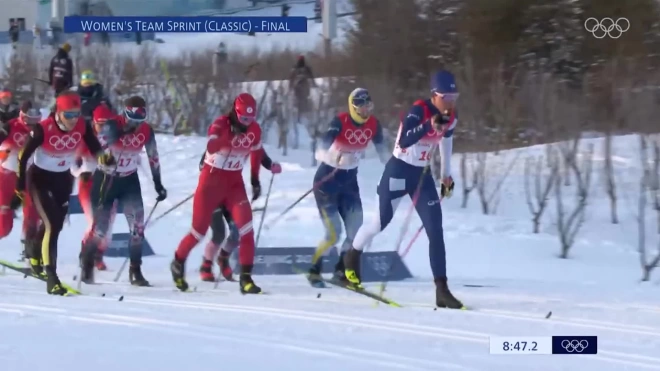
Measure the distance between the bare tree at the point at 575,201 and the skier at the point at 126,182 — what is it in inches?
184

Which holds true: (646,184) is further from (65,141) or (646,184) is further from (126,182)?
(65,141)

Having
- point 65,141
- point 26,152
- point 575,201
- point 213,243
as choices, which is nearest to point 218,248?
point 213,243

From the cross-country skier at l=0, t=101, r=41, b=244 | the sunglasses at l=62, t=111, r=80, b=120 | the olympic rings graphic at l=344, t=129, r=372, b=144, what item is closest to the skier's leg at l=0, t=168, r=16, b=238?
the cross-country skier at l=0, t=101, r=41, b=244

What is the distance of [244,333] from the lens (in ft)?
23.4

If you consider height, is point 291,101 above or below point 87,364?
above

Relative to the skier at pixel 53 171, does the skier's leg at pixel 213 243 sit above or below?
below

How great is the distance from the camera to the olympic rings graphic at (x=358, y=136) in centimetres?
959

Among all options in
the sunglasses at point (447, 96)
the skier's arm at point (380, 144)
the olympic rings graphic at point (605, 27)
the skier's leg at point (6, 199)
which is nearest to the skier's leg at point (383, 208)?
the sunglasses at point (447, 96)

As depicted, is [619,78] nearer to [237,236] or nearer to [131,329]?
[237,236]

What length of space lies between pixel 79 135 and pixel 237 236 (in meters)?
1.98

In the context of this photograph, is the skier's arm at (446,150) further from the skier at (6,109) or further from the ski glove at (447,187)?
the skier at (6,109)

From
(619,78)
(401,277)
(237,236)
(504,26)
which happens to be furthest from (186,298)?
(504,26)

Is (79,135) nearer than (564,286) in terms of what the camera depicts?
Yes

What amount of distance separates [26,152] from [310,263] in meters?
3.13
